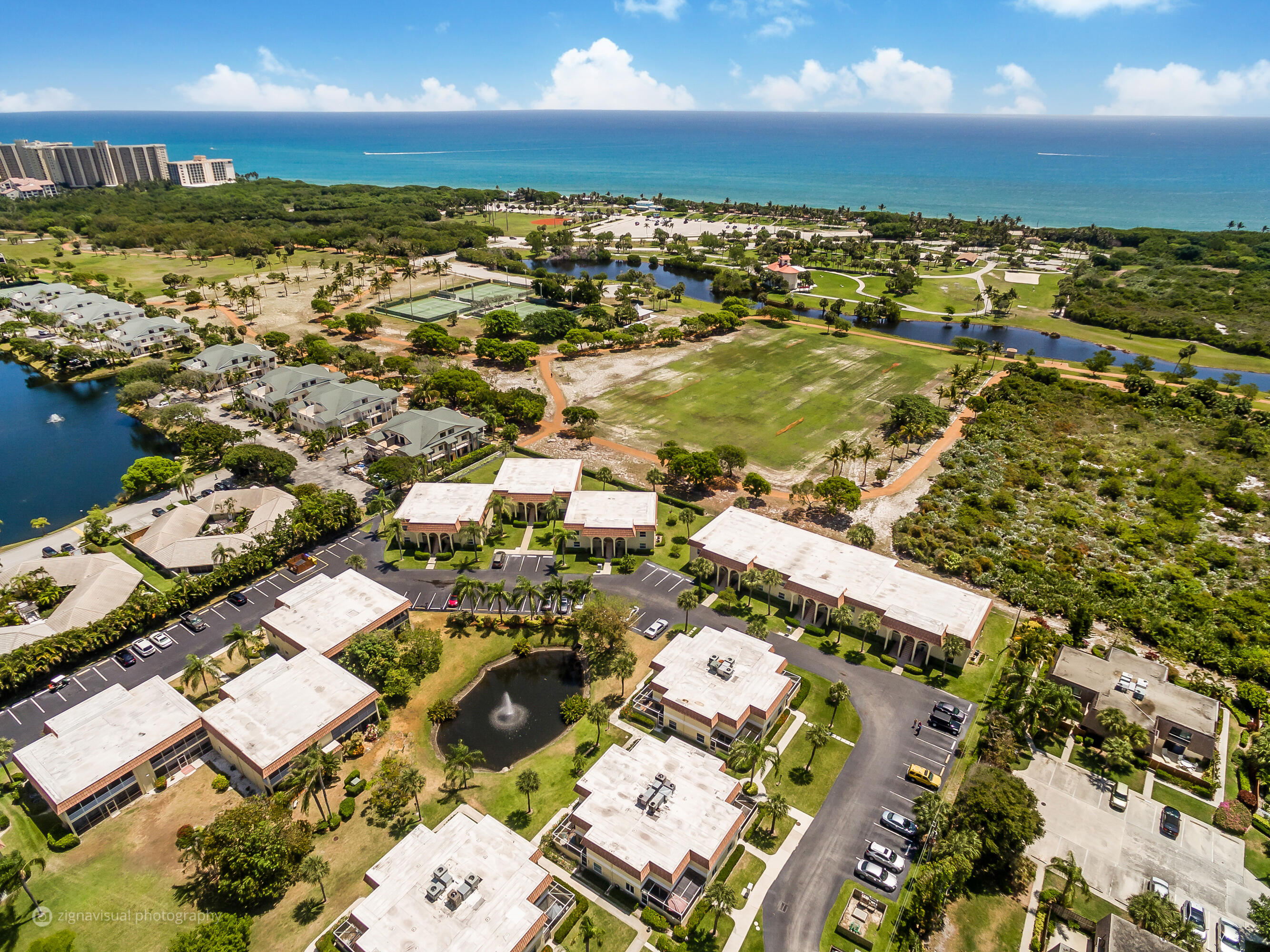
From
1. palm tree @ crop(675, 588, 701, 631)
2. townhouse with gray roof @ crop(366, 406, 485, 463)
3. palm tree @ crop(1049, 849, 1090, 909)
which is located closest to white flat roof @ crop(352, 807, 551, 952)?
palm tree @ crop(675, 588, 701, 631)

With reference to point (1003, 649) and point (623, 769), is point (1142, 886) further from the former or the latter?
point (623, 769)

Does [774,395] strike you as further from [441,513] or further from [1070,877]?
[1070,877]

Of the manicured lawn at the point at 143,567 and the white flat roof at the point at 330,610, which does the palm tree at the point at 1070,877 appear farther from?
the manicured lawn at the point at 143,567

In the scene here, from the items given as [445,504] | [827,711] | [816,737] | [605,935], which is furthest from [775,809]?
[445,504]

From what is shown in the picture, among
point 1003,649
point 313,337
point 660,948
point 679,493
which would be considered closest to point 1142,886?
point 1003,649

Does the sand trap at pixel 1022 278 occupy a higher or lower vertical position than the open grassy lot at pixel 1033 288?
higher

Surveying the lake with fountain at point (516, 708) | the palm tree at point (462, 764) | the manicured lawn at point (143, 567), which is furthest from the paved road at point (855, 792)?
the manicured lawn at point (143, 567)
